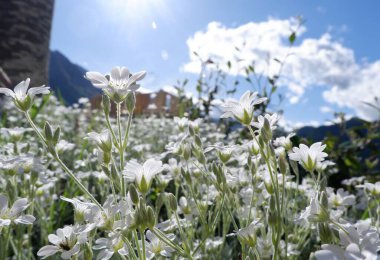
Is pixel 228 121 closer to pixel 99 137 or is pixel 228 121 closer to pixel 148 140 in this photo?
pixel 148 140

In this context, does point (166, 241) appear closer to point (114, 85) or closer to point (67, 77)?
point (114, 85)

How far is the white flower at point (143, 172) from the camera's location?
2.02ft

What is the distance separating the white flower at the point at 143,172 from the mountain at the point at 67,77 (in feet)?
311

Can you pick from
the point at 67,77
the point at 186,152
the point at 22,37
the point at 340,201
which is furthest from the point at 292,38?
the point at 67,77

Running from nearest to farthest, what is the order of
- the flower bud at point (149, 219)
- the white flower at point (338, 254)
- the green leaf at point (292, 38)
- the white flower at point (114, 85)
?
1. the white flower at point (338, 254)
2. the flower bud at point (149, 219)
3. the white flower at point (114, 85)
4. the green leaf at point (292, 38)

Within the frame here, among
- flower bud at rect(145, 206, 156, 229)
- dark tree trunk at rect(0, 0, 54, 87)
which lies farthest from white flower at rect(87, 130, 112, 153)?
dark tree trunk at rect(0, 0, 54, 87)

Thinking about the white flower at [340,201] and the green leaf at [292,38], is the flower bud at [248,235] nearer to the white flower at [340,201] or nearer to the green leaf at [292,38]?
the white flower at [340,201]

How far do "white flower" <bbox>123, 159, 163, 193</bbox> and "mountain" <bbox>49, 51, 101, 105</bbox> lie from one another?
311ft

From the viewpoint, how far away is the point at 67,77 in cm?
10100

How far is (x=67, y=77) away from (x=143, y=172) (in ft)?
349

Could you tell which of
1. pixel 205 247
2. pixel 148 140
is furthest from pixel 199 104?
pixel 205 247

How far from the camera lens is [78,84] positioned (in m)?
107

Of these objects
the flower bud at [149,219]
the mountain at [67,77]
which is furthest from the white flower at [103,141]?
the mountain at [67,77]

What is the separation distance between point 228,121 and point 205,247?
240 centimetres
